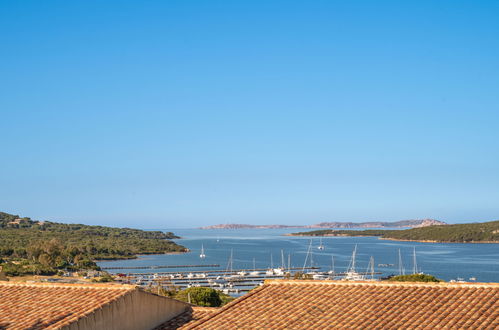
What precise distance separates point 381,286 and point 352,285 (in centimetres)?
57

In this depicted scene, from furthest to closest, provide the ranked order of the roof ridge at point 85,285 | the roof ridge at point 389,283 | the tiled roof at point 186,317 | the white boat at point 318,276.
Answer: the white boat at point 318,276 → the tiled roof at point 186,317 → the roof ridge at point 85,285 → the roof ridge at point 389,283

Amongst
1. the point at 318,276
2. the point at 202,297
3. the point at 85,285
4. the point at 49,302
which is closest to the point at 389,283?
the point at 85,285

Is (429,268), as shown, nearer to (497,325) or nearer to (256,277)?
(256,277)

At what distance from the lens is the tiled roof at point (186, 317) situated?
11.1m

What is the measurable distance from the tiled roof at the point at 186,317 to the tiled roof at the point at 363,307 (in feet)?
1.19

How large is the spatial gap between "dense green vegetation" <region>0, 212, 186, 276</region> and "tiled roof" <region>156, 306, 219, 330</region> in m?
52.4

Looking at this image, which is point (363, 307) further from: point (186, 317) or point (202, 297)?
point (202, 297)

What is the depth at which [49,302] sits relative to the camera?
10.8 m

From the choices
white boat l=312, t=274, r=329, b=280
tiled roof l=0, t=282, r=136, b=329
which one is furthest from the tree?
white boat l=312, t=274, r=329, b=280

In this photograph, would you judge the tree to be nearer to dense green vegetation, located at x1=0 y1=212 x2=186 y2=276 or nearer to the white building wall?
the white building wall

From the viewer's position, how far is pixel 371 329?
9.15 meters

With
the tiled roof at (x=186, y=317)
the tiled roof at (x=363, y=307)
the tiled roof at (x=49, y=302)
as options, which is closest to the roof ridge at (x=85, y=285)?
the tiled roof at (x=49, y=302)

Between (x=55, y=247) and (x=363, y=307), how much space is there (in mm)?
84092

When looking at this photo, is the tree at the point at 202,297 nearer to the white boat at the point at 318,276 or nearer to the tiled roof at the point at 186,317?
the tiled roof at the point at 186,317
